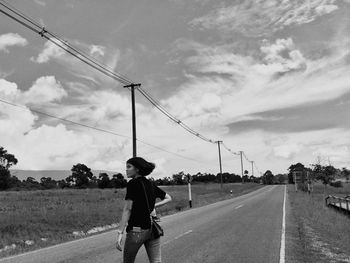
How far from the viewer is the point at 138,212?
4.59m

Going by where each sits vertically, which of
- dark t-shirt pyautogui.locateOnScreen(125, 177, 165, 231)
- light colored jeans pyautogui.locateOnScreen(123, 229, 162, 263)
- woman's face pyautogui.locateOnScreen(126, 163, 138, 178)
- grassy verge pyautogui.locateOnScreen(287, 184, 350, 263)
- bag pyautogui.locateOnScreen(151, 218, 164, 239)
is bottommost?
grassy verge pyautogui.locateOnScreen(287, 184, 350, 263)

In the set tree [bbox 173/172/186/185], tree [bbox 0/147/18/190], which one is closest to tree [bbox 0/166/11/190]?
tree [bbox 0/147/18/190]

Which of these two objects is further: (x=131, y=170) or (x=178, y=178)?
(x=178, y=178)

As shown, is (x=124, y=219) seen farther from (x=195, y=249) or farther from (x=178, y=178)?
(x=178, y=178)

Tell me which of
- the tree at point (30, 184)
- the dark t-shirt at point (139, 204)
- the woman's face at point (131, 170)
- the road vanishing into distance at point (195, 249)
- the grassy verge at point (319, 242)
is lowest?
the grassy verge at point (319, 242)

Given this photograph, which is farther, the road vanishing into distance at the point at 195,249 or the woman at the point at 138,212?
the road vanishing into distance at the point at 195,249

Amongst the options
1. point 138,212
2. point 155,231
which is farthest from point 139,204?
point 155,231

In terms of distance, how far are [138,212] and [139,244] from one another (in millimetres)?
352

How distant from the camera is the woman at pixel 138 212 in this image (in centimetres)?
457

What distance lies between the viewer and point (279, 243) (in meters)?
12.0

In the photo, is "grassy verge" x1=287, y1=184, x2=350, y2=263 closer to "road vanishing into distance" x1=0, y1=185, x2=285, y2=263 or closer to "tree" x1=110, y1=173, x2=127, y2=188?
"road vanishing into distance" x1=0, y1=185, x2=285, y2=263

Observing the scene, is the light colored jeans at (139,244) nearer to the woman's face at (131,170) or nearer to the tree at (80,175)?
the woman's face at (131,170)

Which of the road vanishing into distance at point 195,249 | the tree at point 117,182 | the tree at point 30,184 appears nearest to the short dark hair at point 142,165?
the road vanishing into distance at point 195,249

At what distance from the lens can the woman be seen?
15.0ft
